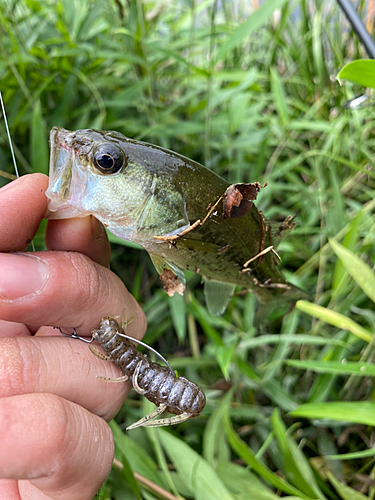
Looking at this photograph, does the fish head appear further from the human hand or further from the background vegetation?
the background vegetation

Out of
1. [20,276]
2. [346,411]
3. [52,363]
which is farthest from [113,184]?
[346,411]

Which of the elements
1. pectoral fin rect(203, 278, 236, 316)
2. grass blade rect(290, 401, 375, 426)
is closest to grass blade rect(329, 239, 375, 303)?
grass blade rect(290, 401, 375, 426)

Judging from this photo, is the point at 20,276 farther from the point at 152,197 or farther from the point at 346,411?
the point at 346,411

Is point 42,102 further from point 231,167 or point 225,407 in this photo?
point 225,407

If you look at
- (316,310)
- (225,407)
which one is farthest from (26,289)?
(316,310)

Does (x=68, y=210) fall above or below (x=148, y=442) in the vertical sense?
above

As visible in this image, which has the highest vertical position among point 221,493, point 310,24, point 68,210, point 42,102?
point 310,24
